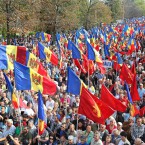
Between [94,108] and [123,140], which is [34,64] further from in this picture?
[123,140]

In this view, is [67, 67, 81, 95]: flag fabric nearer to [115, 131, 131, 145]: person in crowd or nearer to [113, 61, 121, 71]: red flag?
[115, 131, 131, 145]: person in crowd

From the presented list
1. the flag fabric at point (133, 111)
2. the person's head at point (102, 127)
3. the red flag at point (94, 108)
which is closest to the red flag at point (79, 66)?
the flag fabric at point (133, 111)

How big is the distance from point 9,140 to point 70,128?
64.8 inches

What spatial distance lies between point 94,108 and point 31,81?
7.86 ft

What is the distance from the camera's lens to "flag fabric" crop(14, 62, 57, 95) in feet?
34.5

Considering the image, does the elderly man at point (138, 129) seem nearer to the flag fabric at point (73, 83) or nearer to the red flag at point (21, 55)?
the flag fabric at point (73, 83)

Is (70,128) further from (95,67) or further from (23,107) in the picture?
(95,67)

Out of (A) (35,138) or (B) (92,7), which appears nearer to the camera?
(A) (35,138)

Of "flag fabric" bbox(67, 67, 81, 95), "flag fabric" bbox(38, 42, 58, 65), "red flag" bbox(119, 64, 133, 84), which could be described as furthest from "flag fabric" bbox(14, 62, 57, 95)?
"flag fabric" bbox(38, 42, 58, 65)

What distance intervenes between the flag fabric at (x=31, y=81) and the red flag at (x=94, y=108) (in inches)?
57.1

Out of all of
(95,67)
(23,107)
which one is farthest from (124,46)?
(23,107)

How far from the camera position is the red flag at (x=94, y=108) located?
8.91m

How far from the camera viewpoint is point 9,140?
32.2 ft

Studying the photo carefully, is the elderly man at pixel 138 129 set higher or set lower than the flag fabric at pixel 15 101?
lower
